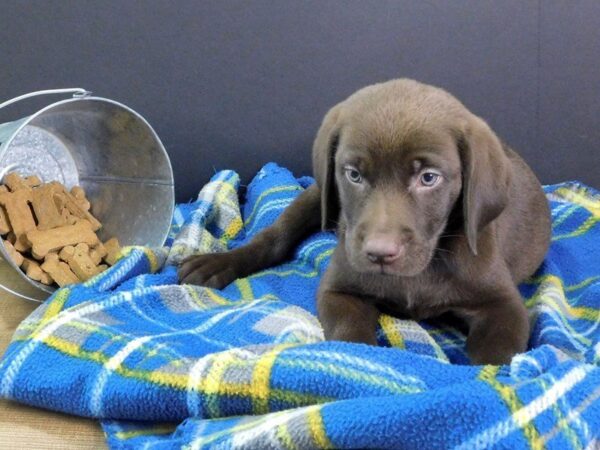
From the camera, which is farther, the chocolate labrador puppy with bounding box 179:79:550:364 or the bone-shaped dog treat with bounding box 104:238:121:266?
the bone-shaped dog treat with bounding box 104:238:121:266

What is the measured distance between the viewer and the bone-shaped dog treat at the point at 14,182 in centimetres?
248

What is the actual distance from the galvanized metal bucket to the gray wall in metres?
0.46

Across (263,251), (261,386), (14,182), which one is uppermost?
(14,182)

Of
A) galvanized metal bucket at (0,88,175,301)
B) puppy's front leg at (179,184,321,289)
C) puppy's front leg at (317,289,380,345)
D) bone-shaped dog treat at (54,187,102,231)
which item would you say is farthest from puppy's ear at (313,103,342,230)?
bone-shaped dog treat at (54,187,102,231)

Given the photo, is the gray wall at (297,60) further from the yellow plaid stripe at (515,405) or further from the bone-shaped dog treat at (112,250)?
the yellow plaid stripe at (515,405)

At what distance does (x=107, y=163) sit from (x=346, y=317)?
1.37 meters

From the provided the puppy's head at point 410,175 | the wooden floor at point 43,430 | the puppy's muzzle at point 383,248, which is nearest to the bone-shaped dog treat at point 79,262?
the wooden floor at point 43,430

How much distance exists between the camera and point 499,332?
6.05ft

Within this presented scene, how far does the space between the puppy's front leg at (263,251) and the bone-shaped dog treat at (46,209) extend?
1.64 feet

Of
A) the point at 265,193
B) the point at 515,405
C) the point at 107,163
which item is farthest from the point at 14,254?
the point at 515,405

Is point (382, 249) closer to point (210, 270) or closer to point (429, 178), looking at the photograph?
point (429, 178)

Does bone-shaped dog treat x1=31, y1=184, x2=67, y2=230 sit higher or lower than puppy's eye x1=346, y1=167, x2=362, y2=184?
lower

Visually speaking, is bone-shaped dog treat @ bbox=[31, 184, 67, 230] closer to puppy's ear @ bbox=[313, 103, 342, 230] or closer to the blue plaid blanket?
the blue plaid blanket

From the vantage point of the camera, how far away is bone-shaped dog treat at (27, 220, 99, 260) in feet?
7.75
